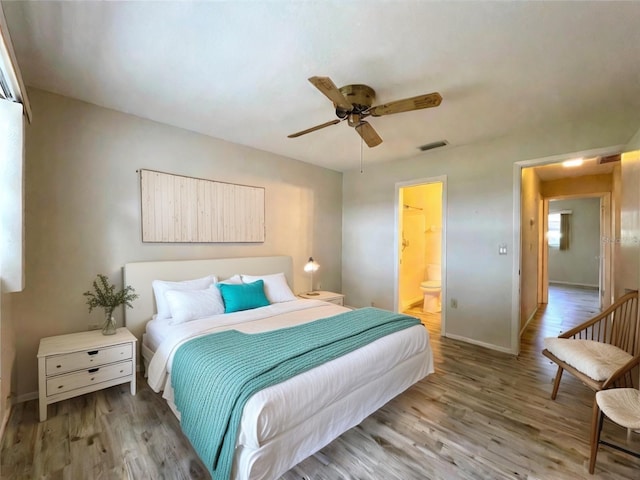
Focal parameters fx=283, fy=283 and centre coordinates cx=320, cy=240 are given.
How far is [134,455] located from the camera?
5.76ft

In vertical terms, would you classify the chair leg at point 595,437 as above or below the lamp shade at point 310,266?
below

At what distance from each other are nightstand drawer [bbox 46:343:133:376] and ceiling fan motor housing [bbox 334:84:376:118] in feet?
8.56

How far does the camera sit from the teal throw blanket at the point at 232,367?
1.47 meters

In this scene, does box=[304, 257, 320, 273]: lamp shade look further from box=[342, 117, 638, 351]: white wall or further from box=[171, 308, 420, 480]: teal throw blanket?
box=[171, 308, 420, 480]: teal throw blanket

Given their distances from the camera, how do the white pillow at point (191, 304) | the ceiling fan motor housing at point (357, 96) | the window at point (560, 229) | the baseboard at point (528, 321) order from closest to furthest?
the ceiling fan motor housing at point (357, 96), the white pillow at point (191, 304), the baseboard at point (528, 321), the window at point (560, 229)

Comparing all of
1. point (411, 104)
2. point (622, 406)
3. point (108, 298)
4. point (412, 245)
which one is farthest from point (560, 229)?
point (108, 298)

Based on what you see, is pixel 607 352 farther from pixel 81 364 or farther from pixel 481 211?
pixel 81 364

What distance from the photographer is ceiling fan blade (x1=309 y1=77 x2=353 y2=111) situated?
1741 mm

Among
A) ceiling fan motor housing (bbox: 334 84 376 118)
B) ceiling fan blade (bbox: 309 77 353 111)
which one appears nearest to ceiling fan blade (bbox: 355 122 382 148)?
ceiling fan motor housing (bbox: 334 84 376 118)

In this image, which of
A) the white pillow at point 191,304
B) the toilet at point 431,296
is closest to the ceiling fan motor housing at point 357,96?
the white pillow at point 191,304

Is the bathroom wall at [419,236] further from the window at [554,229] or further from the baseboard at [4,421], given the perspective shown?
the baseboard at [4,421]

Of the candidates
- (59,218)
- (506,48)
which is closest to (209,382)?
(59,218)

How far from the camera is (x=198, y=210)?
3.30 metres

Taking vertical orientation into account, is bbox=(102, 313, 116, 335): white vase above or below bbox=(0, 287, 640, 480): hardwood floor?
above
